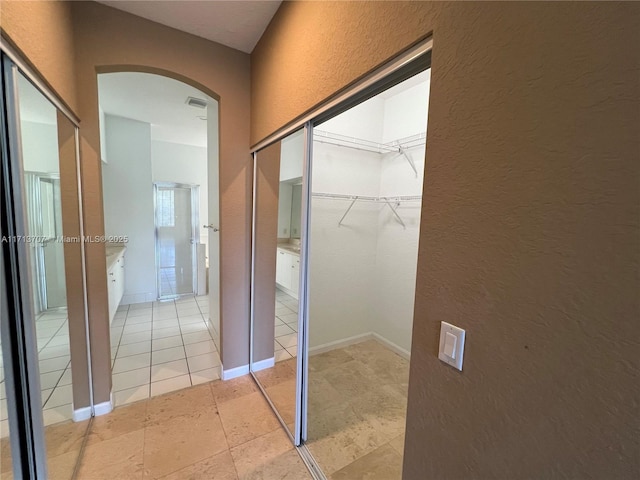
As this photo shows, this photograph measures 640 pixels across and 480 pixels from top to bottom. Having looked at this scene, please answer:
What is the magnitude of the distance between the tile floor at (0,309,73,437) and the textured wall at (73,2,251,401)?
0.23 m

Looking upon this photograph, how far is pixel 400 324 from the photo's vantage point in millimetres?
2883

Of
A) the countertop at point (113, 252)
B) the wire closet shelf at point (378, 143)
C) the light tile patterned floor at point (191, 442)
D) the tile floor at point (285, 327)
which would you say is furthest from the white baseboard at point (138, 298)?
the wire closet shelf at point (378, 143)

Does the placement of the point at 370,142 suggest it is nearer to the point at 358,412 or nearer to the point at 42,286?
the point at 358,412

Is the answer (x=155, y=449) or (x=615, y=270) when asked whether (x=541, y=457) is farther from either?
(x=155, y=449)

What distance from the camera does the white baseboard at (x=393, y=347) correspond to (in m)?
2.83

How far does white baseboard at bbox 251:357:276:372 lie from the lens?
8.53 feet

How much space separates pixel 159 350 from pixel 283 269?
1798mm

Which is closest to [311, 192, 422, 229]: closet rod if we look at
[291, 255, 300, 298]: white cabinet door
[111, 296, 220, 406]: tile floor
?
[291, 255, 300, 298]: white cabinet door

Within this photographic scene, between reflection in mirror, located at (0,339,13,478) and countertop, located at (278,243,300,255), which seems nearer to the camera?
reflection in mirror, located at (0,339,13,478)

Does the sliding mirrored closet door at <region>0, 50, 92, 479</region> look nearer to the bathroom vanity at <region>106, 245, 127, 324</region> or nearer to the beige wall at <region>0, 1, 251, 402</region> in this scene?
the beige wall at <region>0, 1, 251, 402</region>

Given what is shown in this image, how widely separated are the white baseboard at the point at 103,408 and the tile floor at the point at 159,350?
9 centimetres

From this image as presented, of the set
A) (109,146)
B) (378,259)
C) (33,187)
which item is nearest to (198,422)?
(33,187)

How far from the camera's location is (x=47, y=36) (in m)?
1.30

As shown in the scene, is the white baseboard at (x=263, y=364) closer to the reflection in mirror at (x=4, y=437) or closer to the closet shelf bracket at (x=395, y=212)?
the reflection in mirror at (x=4, y=437)
